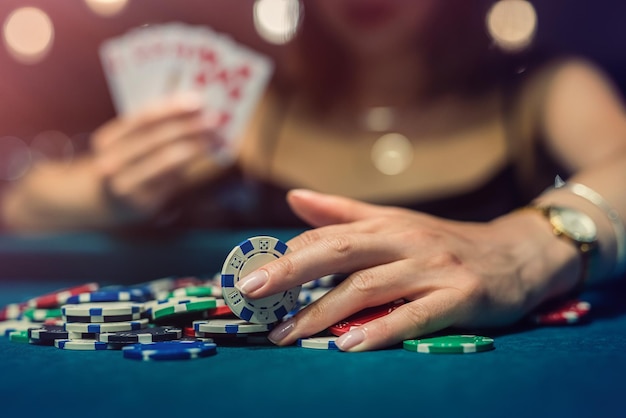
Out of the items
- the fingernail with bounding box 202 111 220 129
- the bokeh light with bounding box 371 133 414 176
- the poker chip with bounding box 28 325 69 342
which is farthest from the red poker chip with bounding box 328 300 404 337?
the bokeh light with bounding box 371 133 414 176

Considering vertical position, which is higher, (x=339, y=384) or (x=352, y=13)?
(x=352, y=13)

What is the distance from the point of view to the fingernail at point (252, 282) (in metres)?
1.26

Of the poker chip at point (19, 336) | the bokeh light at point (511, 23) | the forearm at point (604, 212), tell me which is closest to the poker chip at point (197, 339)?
the poker chip at point (19, 336)

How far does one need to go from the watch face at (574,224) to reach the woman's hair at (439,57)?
2.32m

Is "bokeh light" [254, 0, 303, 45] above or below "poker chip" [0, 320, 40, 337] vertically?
above

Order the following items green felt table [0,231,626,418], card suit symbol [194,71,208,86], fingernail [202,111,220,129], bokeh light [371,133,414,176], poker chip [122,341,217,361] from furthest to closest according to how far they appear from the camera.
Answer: bokeh light [371,133,414,176] → card suit symbol [194,71,208,86] → fingernail [202,111,220,129] → poker chip [122,341,217,361] → green felt table [0,231,626,418]

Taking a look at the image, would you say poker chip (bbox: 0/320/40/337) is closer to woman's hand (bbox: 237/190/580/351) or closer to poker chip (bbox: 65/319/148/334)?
poker chip (bbox: 65/319/148/334)

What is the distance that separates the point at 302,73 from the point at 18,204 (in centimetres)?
183

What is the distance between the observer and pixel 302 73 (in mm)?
4211

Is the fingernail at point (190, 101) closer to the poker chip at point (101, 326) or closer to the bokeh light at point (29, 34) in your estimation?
the poker chip at point (101, 326)

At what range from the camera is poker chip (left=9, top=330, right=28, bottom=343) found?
1.45m

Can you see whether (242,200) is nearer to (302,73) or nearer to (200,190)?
(200,190)

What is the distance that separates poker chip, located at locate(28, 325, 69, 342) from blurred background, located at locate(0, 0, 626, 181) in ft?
10.5

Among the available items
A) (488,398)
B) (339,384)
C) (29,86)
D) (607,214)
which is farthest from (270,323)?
(29,86)
